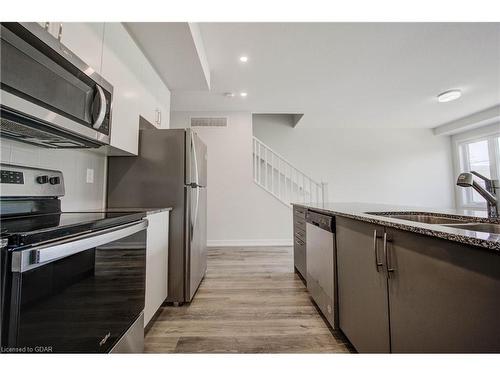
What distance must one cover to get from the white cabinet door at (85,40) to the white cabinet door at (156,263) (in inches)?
40.9

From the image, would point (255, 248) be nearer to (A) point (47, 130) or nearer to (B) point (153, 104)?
(B) point (153, 104)

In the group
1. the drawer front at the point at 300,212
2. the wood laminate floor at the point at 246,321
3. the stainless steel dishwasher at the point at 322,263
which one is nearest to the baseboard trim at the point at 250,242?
the wood laminate floor at the point at 246,321

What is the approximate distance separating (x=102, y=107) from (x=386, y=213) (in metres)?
1.97

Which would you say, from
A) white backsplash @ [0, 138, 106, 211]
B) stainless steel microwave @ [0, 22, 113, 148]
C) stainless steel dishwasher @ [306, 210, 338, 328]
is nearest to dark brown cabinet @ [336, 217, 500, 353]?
stainless steel dishwasher @ [306, 210, 338, 328]

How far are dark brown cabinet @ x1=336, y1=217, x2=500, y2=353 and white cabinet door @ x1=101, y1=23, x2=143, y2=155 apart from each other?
175 centimetres

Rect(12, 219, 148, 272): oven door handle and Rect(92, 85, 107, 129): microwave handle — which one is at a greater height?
Rect(92, 85, 107, 129): microwave handle

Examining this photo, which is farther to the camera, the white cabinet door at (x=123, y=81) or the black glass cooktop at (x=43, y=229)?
the white cabinet door at (x=123, y=81)

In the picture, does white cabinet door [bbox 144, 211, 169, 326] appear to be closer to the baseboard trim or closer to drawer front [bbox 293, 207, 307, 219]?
drawer front [bbox 293, 207, 307, 219]

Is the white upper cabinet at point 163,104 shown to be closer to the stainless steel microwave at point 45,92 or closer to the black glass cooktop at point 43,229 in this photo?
the stainless steel microwave at point 45,92

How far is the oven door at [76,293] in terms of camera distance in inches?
25.1

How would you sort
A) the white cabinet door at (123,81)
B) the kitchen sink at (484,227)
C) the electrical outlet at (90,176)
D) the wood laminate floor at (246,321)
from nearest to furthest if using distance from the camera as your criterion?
1. the kitchen sink at (484,227)
2. the wood laminate floor at (246,321)
3. the white cabinet door at (123,81)
4. the electrical outlet at (90,176)

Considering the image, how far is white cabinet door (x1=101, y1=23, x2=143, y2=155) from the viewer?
1582 mm

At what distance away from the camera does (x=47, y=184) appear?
4.13ft

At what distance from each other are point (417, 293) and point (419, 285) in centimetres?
3
